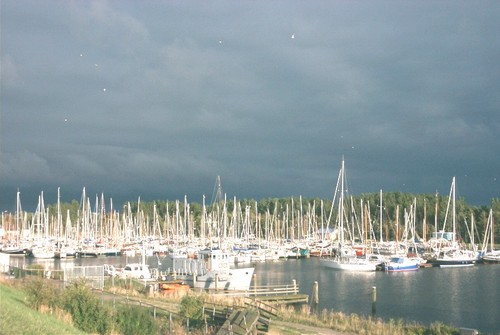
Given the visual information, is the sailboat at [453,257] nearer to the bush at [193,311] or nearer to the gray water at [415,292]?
the gray water at [415,292]

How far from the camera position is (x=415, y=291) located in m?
73.6

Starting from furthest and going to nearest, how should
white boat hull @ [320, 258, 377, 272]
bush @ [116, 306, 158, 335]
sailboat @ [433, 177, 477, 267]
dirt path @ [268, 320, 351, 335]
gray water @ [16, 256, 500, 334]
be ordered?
sailboat @ [433, 177, 477, 267]
white boat hull @ [320, 258, 377, 272]
gray water @ [16, 256, 500, 334]
dirt path @ [268, 320, 351, 335]
bush @ [116, 306, 158, 335]

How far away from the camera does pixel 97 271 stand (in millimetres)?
59406

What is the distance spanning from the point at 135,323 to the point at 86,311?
8.24 feet

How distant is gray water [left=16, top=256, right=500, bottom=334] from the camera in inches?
2188

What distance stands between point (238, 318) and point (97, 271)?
3076 centimetres

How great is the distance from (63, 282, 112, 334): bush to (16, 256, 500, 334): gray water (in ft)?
95.4

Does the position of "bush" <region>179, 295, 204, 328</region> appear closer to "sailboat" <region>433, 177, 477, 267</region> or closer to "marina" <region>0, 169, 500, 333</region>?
"marina" <region>0, 169, 500, 333</region>

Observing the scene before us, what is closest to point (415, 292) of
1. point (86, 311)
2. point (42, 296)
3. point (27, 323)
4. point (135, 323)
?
point (135, 323)

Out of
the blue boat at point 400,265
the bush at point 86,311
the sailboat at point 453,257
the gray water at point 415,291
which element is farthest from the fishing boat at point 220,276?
the sailboat at point 453,257

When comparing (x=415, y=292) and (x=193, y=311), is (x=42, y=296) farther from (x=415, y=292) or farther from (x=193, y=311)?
(x=415, y=292)

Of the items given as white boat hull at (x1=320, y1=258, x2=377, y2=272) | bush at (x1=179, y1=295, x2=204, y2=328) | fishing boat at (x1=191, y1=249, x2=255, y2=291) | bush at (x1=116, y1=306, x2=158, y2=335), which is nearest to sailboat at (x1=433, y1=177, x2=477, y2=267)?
white boat hull at (x1=320, y1=258, x2=377, y2=272)

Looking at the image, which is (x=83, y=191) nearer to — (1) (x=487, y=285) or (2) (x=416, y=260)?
(2) (x=416, y=260)

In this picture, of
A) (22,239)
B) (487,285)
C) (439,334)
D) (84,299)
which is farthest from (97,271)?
(22,239)
